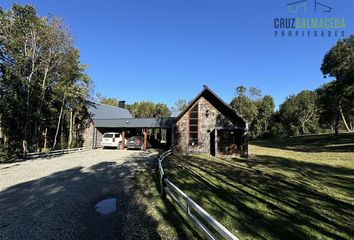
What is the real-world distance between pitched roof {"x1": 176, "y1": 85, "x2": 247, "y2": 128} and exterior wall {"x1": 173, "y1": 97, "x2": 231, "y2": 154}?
1.00 ft

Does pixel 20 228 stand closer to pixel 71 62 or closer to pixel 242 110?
pixel 71 62

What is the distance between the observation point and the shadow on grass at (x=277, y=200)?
5273mm

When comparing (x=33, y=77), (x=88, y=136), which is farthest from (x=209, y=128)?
(x=33, y=77)

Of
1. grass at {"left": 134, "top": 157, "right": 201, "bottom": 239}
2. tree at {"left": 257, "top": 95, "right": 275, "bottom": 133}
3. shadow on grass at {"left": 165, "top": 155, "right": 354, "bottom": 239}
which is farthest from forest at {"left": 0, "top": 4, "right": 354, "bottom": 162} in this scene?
tree at {"left": 257, "top": 95, "right": 275, "bottom": 133}

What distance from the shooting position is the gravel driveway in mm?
5125

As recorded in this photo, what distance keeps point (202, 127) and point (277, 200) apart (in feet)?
42.3

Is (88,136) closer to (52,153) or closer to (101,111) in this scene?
(101,111)

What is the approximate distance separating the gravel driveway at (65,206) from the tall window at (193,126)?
9.58 meters

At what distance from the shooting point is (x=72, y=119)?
1038 inches

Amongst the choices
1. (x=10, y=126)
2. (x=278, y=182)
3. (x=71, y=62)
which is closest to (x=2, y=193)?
(x=278, y=182)

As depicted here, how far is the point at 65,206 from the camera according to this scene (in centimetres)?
675

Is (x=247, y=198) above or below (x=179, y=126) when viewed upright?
below

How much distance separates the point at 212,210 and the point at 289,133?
2204 inches

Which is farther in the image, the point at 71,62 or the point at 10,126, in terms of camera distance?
the point at 71,62
